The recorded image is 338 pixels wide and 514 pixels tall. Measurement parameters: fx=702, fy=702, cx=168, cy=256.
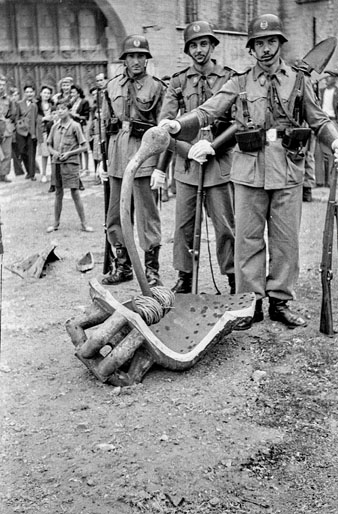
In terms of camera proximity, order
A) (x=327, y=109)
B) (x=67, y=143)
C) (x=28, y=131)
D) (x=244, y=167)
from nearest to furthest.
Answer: (x=244, y=167), (x=67, y=143), (x=327, y=109), (x=28, y=131)

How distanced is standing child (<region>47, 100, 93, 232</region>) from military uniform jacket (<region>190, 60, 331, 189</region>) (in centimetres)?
432

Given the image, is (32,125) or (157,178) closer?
(157,178)

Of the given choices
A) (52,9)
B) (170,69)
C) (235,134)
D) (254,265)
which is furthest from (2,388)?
(52,9)

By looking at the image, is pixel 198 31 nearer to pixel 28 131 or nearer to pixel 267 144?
pixel 267 144

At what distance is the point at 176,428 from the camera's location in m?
3.87

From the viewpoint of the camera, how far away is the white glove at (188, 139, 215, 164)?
5.28 m

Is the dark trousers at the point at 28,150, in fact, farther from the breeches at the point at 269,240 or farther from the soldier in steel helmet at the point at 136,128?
the breeches at the point at 269,240

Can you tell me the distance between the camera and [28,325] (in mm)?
5742

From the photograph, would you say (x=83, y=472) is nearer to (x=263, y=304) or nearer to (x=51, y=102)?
(x=263, y=304)

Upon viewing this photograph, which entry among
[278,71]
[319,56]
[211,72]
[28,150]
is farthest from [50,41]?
[278,71]

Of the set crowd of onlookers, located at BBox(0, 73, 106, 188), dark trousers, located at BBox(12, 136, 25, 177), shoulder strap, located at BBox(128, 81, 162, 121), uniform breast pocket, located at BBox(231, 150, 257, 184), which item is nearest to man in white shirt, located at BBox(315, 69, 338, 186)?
crowd of onlookers, located at BBox(0, 73, 106, 188)

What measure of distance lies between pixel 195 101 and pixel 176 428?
282cm

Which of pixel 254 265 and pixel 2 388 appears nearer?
pixel 2 388

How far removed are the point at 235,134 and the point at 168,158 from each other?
Result: 0.93 m
